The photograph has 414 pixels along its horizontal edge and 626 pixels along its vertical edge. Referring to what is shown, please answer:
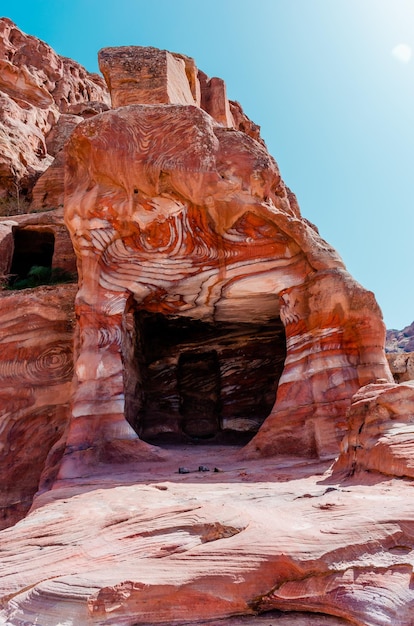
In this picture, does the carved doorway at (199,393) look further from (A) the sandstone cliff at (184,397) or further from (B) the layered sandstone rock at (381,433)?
(B) the layered sandstone rock at (381,433)

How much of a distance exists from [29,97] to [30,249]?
11.4m

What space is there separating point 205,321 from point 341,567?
7.54m

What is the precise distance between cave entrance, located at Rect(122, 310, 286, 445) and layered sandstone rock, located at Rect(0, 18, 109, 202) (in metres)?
6.90

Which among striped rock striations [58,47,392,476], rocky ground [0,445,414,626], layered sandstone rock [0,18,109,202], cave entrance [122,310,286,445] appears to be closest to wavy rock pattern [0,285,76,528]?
striped rock striations [58,47,392,476]

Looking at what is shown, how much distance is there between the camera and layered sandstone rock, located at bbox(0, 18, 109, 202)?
14.6 metres

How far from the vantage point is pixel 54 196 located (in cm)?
1373

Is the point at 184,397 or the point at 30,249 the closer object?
Answer: the point at 184,397

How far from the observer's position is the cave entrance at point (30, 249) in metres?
12.2

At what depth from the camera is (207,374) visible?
11.1m

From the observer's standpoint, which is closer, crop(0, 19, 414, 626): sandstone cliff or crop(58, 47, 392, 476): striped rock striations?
crop(0, 19, 414, 626): sandstone cliff

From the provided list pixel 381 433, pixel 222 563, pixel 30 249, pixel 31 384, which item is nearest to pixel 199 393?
pixel 31 384

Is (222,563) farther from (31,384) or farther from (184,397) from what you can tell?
(184,397)

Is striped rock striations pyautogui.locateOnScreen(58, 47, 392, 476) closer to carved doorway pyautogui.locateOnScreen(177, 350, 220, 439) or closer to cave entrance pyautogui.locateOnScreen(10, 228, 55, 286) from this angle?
carved doorway pyautogui.locateOnScreen(177, 350, 220, 439)

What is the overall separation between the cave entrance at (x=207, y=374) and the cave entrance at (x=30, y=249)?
3922 millimetres
